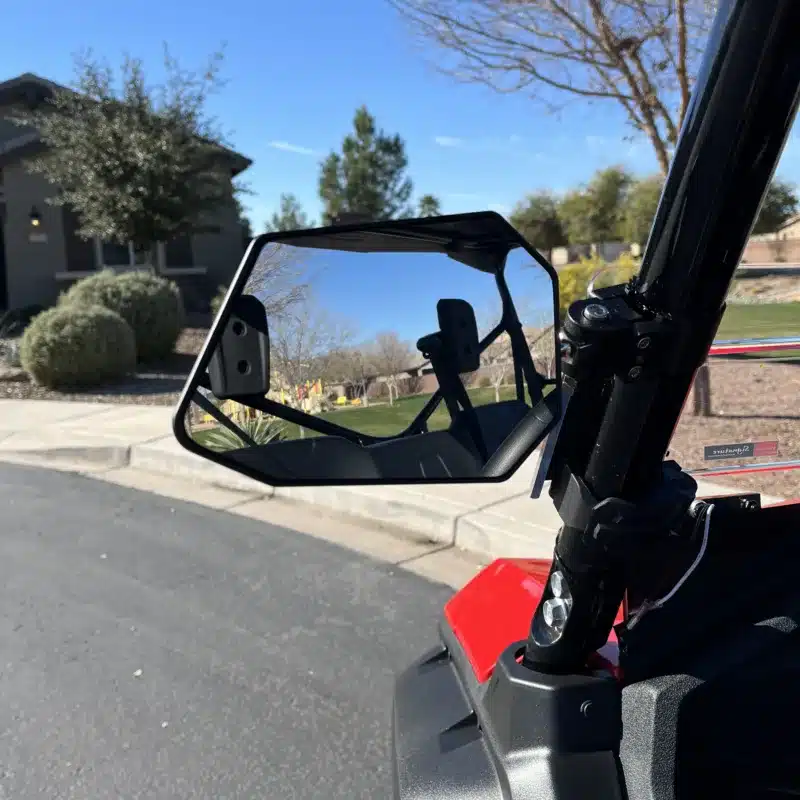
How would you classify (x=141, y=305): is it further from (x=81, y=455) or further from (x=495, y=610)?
(x=495, y=610)

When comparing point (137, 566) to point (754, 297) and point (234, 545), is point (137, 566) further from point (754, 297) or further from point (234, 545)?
point (754, 297)

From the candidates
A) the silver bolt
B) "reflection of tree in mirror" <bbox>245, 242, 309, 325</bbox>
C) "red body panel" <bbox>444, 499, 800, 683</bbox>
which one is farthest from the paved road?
the silver bolt

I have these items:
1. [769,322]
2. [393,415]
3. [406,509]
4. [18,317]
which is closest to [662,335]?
[393,415]

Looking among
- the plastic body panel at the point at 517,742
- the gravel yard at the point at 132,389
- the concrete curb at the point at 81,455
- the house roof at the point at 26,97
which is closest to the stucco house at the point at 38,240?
the house roof at the point at 26,97

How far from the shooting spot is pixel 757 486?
206 cm

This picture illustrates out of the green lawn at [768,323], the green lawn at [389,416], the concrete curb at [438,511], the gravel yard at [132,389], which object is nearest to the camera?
the green lawn at [389,416]

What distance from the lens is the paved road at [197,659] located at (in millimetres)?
2895

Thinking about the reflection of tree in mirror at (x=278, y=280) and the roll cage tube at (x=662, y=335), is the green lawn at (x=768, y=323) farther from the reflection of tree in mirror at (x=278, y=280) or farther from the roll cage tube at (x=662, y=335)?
the reflection of tree in mirror at (x=278, y=280)

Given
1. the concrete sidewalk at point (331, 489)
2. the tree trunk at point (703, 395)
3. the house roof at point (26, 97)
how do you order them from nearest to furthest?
the tree trunk at point (703, 395) < the concrete sidewalk at point (331, 489) < the house roof at point (26, 97)

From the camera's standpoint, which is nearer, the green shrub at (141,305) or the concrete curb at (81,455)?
the concrete curb at (81,455)

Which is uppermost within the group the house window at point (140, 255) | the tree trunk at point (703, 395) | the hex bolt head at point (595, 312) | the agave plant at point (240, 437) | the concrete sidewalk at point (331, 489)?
the house window at point (140, 255)

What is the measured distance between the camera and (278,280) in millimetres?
1196

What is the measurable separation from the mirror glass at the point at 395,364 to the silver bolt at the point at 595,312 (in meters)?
0.25

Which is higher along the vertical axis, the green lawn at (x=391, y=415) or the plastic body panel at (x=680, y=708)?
the green lawn at (x=391, y=415)
